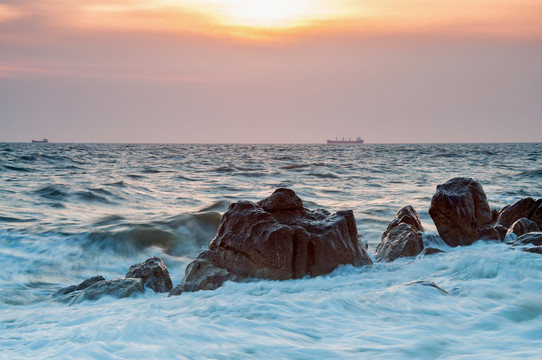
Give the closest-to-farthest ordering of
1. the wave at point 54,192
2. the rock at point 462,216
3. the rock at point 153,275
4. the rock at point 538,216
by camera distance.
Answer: the rock at point 153,275, the rock at point 462,216, the rock at point 538,216, the wave at point 54,192

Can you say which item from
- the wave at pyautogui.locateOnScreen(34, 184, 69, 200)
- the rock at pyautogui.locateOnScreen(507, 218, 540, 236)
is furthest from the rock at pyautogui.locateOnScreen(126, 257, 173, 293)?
the wave at pyautogui.locateOnScreen(34, 184, 69, 200)

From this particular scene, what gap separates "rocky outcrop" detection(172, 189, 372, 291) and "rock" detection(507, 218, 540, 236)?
2.88m

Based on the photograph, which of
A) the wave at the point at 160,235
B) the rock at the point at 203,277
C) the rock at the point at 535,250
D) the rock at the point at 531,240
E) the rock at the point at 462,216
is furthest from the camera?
the wave at the point at 160,235

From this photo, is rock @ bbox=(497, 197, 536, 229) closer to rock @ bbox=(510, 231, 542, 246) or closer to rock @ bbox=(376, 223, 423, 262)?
rock @ bbox=(510, 231, 542, 246)

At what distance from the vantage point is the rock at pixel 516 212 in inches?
342

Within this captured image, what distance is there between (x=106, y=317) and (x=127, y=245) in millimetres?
4776

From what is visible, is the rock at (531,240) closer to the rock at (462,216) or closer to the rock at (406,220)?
the rock at (462,216)

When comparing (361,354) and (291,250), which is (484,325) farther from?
(291,250)

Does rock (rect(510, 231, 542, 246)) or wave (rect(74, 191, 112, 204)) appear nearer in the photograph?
rock (rect(510, 231, 542, 246))

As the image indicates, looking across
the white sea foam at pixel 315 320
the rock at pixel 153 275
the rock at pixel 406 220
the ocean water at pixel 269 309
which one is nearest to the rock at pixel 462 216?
the ocean water at pixel 269 309

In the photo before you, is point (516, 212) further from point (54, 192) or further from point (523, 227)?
point (54, 192)

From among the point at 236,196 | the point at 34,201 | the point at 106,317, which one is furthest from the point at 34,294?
the point at 236,196

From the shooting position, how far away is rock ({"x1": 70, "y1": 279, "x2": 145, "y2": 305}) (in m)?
5.34

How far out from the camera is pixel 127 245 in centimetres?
909
